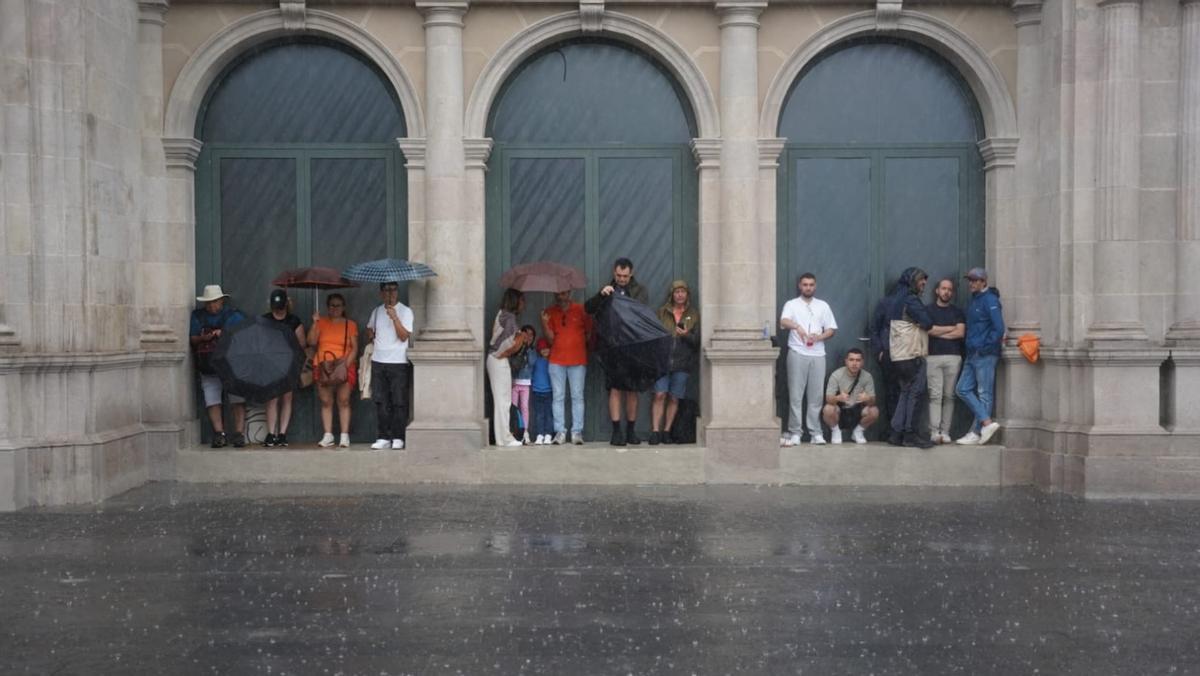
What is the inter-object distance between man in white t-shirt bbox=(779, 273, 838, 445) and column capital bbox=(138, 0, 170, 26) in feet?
26.6

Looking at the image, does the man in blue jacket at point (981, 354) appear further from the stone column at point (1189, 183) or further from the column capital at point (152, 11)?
the column capital at point (152, 11)

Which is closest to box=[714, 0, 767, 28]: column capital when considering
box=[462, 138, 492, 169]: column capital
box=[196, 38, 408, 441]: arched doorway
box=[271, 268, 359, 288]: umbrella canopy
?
box=[462, 138, 492, 169]: column capital

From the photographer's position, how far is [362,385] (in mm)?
14547

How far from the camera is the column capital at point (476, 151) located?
47.2ft

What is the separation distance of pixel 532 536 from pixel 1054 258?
720 cm

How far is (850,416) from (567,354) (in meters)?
3.56

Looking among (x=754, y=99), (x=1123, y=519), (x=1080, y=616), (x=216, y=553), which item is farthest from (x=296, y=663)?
(x=754, y=99)

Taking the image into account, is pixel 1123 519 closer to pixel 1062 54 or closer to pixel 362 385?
pixel 1062 54

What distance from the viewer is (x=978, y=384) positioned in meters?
14.6

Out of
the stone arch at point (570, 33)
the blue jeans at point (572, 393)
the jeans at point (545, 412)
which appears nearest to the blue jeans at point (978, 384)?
the stone arch at point (570, 33)

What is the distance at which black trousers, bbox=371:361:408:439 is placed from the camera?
1430 centimetres

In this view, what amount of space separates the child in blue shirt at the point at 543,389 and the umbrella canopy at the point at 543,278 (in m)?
0.90

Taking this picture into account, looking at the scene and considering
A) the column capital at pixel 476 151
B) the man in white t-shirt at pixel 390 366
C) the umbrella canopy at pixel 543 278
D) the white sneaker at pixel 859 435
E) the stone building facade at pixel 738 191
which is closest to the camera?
the stone building facade at pixel 738 191

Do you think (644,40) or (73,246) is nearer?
(73,246)
